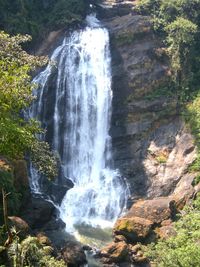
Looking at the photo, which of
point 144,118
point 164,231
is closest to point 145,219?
point 164,231

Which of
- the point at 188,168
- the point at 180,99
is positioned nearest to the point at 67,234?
the point at 188,168

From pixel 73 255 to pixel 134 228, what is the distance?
398cm

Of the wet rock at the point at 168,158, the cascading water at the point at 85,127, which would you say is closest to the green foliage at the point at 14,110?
the cascading water at the point at 85,127

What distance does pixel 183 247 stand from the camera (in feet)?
51.9

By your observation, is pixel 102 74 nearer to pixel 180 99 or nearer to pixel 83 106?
pixel 83 106

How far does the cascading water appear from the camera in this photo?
28.2 metres

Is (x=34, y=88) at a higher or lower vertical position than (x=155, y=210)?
higher

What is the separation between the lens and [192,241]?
1623 cm

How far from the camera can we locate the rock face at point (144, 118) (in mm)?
28812

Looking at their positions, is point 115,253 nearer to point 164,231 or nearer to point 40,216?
point 164,231

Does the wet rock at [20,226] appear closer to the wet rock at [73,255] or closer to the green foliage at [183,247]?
the wet rock at [73,255]

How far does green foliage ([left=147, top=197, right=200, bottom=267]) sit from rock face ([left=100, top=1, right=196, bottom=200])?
27.2 feet

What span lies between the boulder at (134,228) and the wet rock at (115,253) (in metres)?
1.23

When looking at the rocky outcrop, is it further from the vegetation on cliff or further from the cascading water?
the vegetation on cliff
